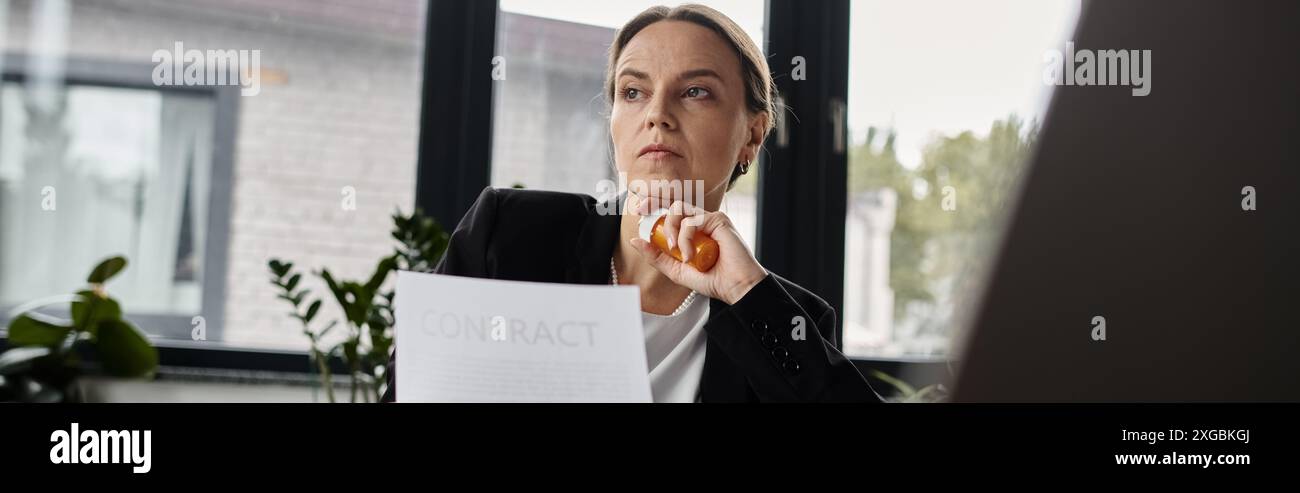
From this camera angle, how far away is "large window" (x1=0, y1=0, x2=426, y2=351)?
2.01 metres

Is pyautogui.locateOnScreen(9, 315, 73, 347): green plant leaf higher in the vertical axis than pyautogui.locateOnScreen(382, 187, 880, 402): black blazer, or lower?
lower

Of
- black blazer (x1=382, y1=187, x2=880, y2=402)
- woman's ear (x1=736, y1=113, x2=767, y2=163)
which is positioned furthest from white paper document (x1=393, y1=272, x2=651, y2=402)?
woman's ear (x1=736, y1=113, x2=767, y2=163)

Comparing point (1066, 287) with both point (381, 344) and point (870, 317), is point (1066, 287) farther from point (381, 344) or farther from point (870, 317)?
point (381, 344)

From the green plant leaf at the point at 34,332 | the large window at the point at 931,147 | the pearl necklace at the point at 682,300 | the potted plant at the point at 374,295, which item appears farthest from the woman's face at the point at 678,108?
the green plant leaf at the point at 34,332

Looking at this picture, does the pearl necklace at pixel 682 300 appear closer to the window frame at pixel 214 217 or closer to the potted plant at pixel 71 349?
the potted plant at pixel 71 349

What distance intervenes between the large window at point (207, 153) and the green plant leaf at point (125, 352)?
246mm

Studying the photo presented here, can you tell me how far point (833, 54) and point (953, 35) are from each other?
0.33 metres

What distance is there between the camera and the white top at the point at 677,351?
2.89 ft

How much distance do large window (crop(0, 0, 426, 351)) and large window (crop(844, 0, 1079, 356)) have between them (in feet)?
3.82

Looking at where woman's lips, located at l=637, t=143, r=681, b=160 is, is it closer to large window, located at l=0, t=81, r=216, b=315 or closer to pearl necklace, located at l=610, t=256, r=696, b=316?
pearl necklace, located at l=610, t=256, r=696, b=316

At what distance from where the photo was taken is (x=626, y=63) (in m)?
1.01

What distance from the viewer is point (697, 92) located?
971 mm
